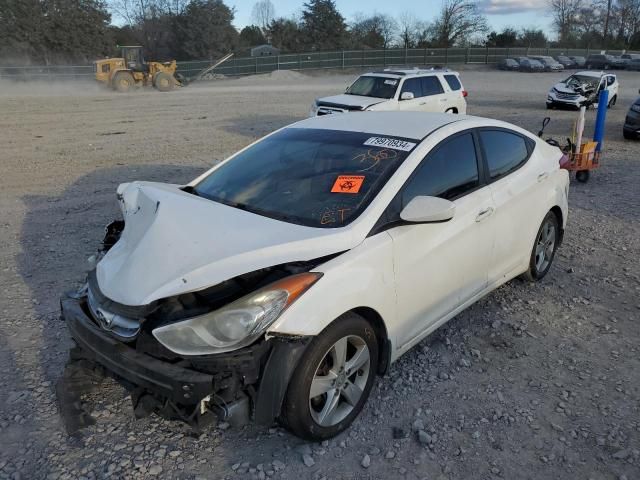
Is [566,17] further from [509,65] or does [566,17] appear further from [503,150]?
[503,150]

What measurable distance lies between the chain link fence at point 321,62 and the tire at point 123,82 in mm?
10571

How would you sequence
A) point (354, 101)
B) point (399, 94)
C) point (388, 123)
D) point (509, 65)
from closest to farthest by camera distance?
1. point (388, 123)
2. point (354, 101)
3. point (399, 94)
4. point (509, 65)

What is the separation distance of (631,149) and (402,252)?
1160 cm

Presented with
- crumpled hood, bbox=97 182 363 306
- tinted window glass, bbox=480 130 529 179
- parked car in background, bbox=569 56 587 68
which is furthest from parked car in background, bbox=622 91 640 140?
parked car in background, bbox=569 56 587 68

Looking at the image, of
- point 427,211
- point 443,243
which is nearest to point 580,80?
point 443,243

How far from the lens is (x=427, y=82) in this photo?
50.6ft

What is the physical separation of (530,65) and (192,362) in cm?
5716

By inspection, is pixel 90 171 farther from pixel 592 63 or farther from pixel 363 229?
pixel 592 63

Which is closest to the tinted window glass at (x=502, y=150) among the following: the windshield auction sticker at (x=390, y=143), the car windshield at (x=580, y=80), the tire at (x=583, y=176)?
the windshield auction sticker at (x=390, y=143)

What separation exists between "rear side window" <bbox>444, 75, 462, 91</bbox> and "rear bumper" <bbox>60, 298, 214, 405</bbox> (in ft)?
50.0

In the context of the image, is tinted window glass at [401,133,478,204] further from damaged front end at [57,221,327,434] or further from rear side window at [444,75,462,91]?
rear side window at [444,75,462,91]

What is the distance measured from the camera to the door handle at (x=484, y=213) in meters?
3.82

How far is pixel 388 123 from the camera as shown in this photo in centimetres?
404

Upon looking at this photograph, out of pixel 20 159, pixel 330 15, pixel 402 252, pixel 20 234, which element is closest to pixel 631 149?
pixel 402 252
